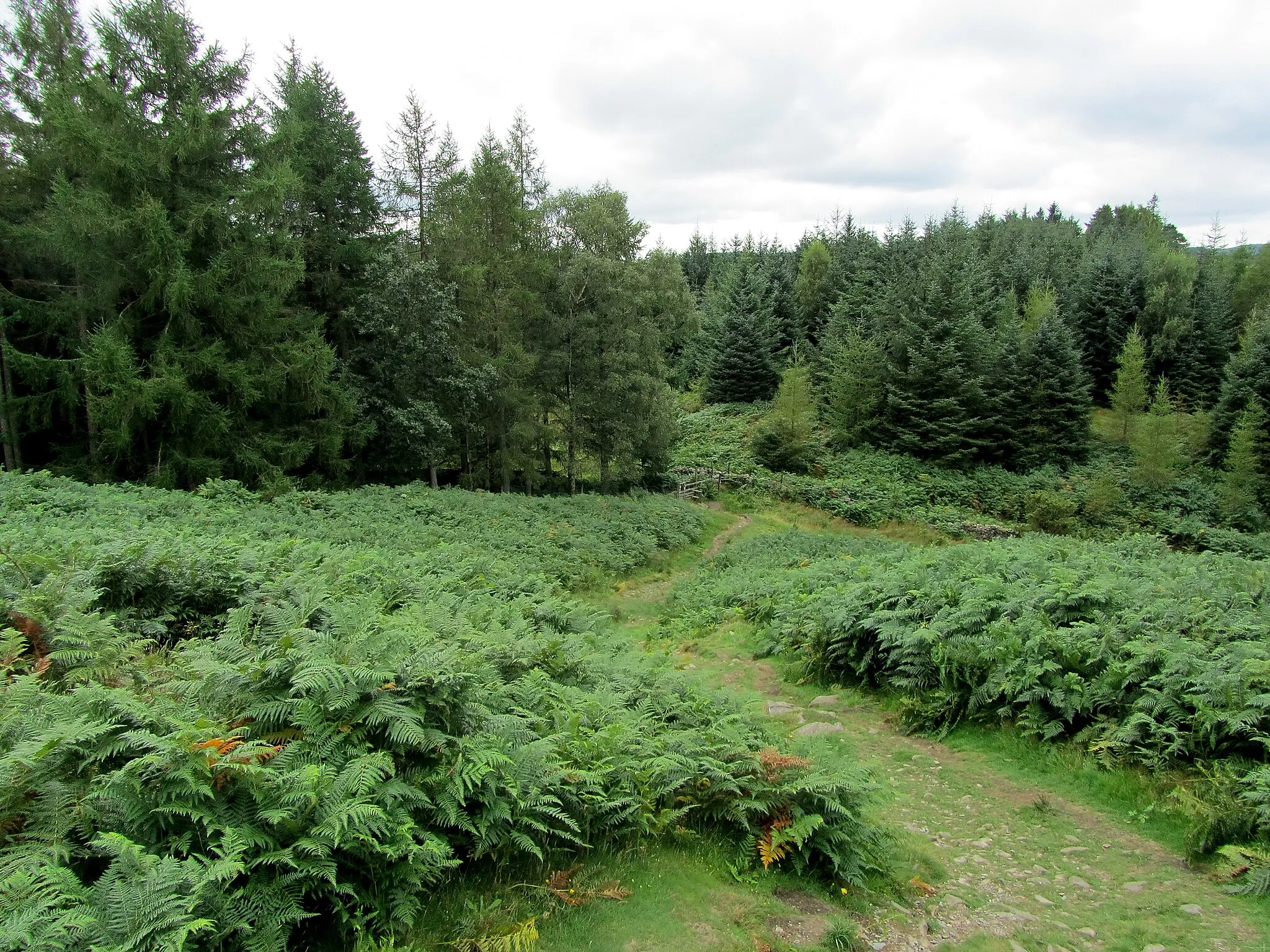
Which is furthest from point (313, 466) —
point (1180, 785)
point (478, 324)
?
point (1180, 785)

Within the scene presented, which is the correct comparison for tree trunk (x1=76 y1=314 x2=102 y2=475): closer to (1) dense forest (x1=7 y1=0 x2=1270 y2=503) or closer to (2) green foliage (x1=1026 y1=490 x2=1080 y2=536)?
(1) dense forest (x1=7 y1=0 x2=1270 y2=503)

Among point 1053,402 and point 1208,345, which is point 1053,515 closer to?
point 1053,402

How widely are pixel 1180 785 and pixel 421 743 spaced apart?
669 cm

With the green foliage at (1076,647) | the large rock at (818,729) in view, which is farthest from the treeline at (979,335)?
the large rock at (818,729)

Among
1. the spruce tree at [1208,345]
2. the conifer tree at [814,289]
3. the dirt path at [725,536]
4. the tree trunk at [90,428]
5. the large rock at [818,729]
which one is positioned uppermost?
the conifer tree at [814,289]

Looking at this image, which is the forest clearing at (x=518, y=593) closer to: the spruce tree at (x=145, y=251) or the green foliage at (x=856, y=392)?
the spruce tree at (x=145, y=251)

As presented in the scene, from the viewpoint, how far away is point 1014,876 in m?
5.45

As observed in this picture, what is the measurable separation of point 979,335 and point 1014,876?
35.4 m

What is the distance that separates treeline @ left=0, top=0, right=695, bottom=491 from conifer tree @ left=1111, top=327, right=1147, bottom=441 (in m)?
26.1

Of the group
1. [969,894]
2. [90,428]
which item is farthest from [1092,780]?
[90,428]

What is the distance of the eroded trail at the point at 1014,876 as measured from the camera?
4.59 meters

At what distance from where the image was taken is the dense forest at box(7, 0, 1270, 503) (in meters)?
17.5

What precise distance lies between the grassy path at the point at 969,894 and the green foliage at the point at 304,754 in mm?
411

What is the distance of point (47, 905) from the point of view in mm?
2650
